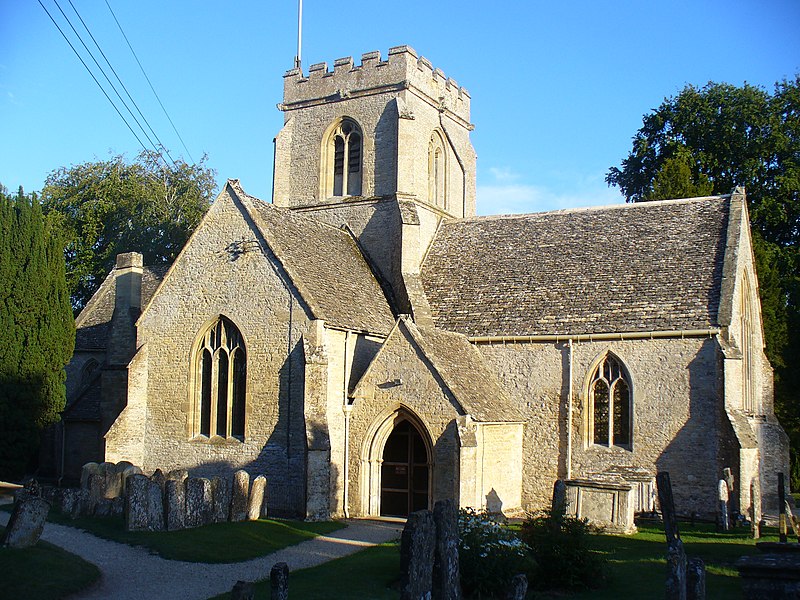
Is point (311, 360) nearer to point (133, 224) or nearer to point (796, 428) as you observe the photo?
point (796, 428)

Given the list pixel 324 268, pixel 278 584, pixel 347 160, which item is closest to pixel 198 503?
pixel 324 268

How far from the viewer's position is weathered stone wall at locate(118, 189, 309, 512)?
972 inches

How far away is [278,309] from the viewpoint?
2530 cm

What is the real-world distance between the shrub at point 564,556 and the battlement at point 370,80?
2095 centimetres

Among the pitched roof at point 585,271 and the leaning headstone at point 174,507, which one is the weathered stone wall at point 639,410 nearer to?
the pitched roof at point 585,271

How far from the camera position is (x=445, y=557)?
12.4m

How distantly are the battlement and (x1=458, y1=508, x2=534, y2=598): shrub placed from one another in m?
21.2

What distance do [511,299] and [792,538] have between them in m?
11.2

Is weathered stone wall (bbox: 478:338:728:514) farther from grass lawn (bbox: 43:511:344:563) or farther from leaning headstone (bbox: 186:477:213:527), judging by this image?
leaning headstone (bbox: 186:477:213:527)

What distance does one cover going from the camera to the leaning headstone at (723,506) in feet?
72.0

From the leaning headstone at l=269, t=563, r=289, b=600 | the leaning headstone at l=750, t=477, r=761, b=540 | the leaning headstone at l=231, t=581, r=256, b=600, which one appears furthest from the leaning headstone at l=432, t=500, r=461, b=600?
the leaning headstone at l=750, t=477, r=761, b=540

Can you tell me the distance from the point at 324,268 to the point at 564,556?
14.5 metres

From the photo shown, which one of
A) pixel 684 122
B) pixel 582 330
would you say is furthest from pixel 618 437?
pixel 684 122

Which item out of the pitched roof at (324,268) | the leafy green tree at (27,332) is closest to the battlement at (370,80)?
the pitched roof at (324,268)
